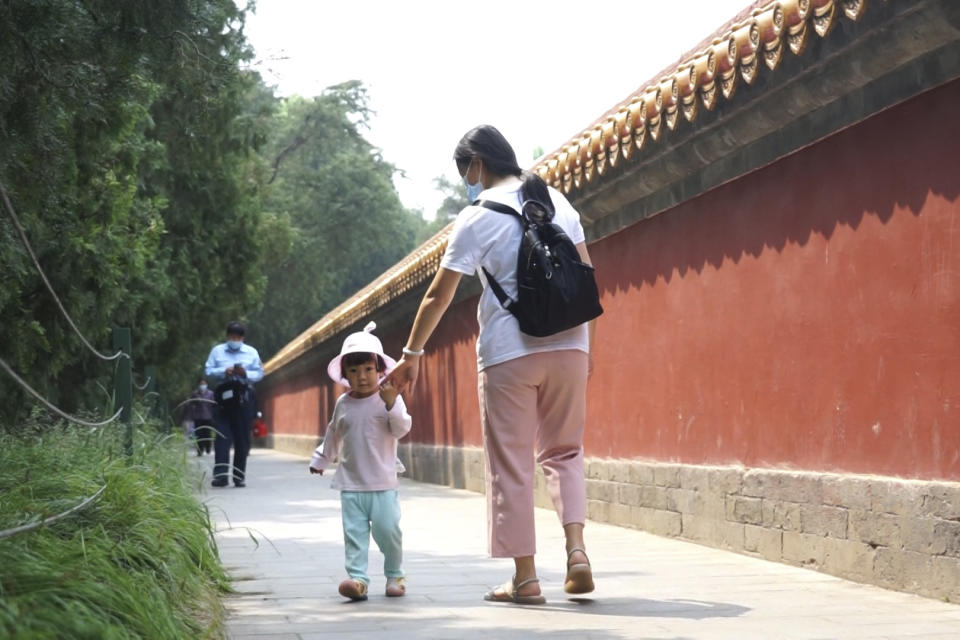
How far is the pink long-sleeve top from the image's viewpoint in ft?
→ 21.4

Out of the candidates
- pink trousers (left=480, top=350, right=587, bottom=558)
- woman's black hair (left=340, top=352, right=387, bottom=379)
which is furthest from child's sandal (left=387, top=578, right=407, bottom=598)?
woman's black hair (left=340, top=352, right=387, bottom=379)

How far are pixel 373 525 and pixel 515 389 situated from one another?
98 centimetres

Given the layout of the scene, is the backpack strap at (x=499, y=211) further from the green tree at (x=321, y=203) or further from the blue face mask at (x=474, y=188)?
the green tree at (x=321, y=203)

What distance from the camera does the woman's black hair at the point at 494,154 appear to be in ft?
20.7

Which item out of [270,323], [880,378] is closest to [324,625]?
[880,378]

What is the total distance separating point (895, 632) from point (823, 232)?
261cm

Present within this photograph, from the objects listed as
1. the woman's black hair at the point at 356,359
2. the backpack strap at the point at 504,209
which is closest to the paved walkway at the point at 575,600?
the woman's black hair at the point at 356,359

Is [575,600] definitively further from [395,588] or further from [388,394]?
[388,394]

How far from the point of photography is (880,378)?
6.61 meters

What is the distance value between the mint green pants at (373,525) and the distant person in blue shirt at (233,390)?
8.50 meters

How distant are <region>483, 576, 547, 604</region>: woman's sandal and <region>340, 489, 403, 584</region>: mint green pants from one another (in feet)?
1.64

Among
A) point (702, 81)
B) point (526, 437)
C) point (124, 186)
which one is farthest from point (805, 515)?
point (124, 186)

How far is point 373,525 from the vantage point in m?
6.56

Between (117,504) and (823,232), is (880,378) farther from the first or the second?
(117,504)
